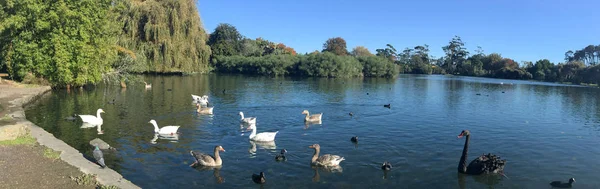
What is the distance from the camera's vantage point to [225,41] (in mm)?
107375

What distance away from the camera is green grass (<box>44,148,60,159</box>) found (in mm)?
10740

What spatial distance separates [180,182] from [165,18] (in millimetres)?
50281

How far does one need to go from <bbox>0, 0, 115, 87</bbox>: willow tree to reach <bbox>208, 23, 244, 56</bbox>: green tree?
72.8 metres

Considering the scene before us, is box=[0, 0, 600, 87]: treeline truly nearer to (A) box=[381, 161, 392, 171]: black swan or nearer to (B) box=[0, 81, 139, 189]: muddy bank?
(B) box=[0, 81, 139, 189]: muddy bank

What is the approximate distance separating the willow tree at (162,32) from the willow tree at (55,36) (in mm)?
21163

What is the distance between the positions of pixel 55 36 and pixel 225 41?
7850 cm

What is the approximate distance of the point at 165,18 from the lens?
56.6 m

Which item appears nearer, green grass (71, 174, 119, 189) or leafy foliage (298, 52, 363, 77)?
green grass (71, 174, 119, 189)

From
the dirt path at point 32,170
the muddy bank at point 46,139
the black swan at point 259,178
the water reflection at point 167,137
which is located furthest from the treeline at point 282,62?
the dirt path at point 32,170

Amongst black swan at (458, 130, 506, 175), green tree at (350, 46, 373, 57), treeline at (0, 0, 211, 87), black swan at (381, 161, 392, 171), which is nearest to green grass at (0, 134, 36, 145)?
black swan at (381, 161, 392, 171)

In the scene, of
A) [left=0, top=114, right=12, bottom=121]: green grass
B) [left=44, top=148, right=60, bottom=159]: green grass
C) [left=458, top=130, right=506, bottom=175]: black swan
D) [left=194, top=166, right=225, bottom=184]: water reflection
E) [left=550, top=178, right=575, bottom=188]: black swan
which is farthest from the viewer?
[left=0, top=114, right=12, bottom=121]: green grass

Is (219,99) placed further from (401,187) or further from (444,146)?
(401,187)

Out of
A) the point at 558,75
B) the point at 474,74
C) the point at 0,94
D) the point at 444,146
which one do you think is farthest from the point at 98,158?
the point at 474,74

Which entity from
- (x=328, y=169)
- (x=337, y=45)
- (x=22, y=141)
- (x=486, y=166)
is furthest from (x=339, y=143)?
(x=337, y=45)
